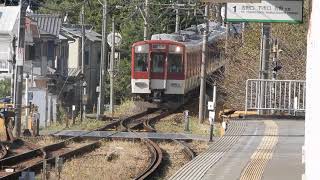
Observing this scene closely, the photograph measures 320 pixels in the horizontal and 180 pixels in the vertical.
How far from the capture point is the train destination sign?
43.6 feet

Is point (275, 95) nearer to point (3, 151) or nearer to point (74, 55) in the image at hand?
point (3, 151)

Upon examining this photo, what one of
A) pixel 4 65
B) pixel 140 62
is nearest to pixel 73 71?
pixel 4 65

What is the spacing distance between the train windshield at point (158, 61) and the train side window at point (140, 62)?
29 centimetres

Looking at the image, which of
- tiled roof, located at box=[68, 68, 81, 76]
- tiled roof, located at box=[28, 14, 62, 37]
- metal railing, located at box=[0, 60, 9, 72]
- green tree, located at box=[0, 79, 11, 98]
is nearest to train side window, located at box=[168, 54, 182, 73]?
green tree, located at box=[0, 79, 11, 98]

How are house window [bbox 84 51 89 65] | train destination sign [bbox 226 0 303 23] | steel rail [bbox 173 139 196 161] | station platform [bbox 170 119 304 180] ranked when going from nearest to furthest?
station platform [bbox 170 119 304 180] → train destination sign [bbox 226 0 303 23] → steel rail [bbox 173 139 196 161] → house window [bbox 84 51 89 65]

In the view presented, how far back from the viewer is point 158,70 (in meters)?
29.4

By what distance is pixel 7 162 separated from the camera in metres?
14.9

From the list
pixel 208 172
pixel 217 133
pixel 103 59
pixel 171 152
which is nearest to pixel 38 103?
pixel 103 59

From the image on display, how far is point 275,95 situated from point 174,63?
1252 cm


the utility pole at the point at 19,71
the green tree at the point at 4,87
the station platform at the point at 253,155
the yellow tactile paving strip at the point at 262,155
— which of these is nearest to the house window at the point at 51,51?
the green tree at the point at 4,87

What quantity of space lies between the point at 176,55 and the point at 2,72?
1510 centimetres

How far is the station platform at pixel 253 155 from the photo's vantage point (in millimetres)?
9562

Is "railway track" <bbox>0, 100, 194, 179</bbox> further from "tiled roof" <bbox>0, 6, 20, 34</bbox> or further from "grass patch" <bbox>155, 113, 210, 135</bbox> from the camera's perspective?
"tiled roof" <bbox>0, 6, 20, 34</bbox>

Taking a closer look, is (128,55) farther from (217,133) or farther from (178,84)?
(217,133)
